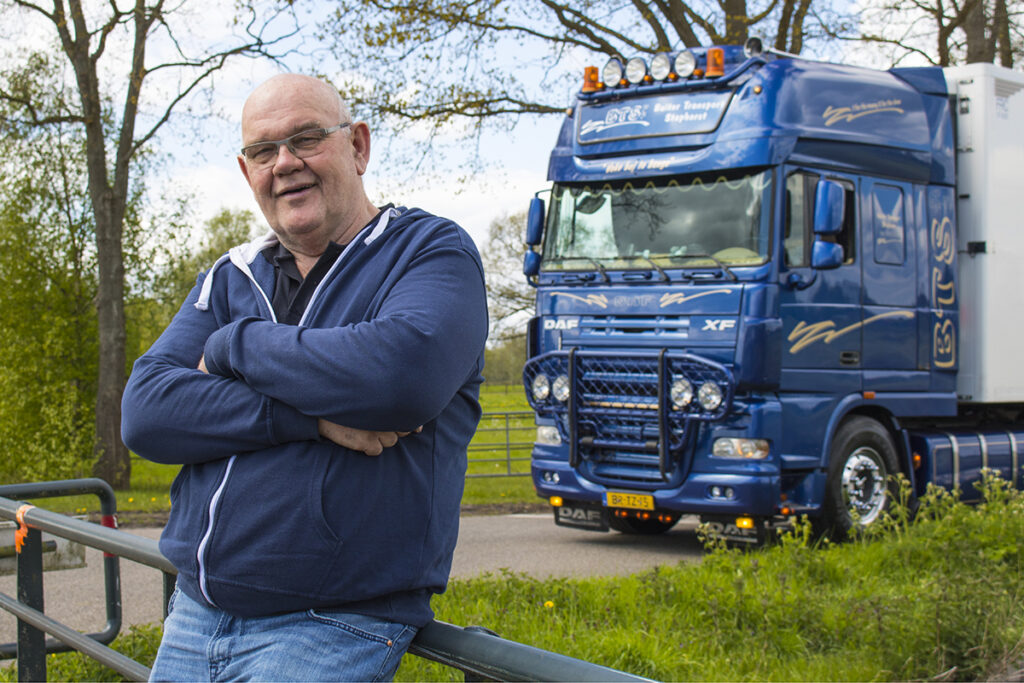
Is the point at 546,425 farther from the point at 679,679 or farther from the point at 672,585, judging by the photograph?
the point at 679,679

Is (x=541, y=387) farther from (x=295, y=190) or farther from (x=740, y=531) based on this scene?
(x=295, y=190)

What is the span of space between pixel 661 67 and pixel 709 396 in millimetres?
2757

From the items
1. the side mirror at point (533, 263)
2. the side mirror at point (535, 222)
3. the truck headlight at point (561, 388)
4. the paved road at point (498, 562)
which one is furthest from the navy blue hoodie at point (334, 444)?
the side mirror at point (533, 263)

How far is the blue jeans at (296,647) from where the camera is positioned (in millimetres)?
2049

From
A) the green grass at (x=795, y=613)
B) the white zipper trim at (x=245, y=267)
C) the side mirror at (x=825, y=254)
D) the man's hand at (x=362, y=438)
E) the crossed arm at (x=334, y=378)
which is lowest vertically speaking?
the green grass at (x=795, y=613)

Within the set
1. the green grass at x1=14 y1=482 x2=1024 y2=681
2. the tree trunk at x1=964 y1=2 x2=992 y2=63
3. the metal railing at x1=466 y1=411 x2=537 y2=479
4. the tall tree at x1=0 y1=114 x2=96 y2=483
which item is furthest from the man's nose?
the tall tree at x1=0 y1=114 x2=96 y2=483

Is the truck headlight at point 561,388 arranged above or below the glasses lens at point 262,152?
below

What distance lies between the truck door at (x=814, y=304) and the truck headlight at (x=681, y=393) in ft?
2.39

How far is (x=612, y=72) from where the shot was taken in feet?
30.5

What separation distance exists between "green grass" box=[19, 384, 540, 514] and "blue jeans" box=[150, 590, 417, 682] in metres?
10.1

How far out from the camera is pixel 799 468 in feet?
27.9

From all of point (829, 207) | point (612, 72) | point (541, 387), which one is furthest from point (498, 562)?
point (612, 72)

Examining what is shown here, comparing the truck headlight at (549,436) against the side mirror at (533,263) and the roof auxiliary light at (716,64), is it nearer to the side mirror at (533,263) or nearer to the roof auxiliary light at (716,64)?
the side mirror at (533,263)

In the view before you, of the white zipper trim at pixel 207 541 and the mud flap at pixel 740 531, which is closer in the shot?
the white zipper trim at pixel 207 541
